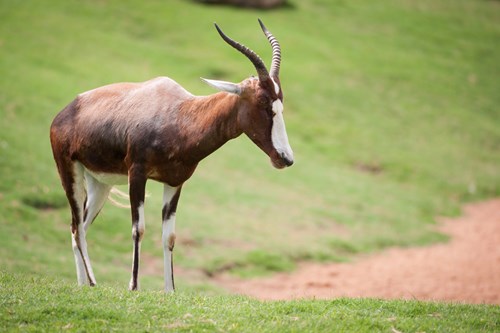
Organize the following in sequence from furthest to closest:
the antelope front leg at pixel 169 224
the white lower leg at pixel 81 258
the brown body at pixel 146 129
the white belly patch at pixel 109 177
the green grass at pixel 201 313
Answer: the white lower leg at pixel 81 258
the white belly patch at pixel 109 177
the antelope front leg at pixel 169 224
the brown body at pixel 146 129
the green grass at pixel 201 313

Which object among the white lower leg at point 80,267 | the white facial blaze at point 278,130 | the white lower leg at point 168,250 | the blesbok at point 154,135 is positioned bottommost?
the white lower leg at point 80,267

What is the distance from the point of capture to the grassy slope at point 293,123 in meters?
17.2

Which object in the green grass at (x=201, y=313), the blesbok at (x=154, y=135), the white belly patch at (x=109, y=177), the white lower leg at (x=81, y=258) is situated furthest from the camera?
the white lower leg at (x=81, y=258)

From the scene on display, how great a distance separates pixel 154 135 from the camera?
28.5 ft

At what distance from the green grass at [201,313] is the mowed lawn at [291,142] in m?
0.04

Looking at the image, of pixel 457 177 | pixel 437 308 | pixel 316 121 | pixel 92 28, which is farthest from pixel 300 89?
pixel 437 308

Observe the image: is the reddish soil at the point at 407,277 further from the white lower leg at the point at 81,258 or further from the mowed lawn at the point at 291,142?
the white lower leg at the point at 81,258

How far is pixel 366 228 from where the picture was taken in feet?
65.7

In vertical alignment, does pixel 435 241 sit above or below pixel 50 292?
below

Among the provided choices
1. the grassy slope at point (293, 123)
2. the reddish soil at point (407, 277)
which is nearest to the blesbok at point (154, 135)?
the grassy slope at point (293, 123)

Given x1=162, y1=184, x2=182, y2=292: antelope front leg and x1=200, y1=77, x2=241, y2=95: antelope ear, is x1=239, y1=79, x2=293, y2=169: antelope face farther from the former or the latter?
x1=162, y1=184, x2=182, y2=292: antelope front leg

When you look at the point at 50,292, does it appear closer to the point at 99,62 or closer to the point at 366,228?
the point at 366,228

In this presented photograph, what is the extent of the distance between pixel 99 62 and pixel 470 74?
17.3 metres

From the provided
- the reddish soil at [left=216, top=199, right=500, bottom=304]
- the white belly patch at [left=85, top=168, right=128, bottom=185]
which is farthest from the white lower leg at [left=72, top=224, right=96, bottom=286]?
the reddish soil at [left=216, top=199, right=500, bottom=304]
